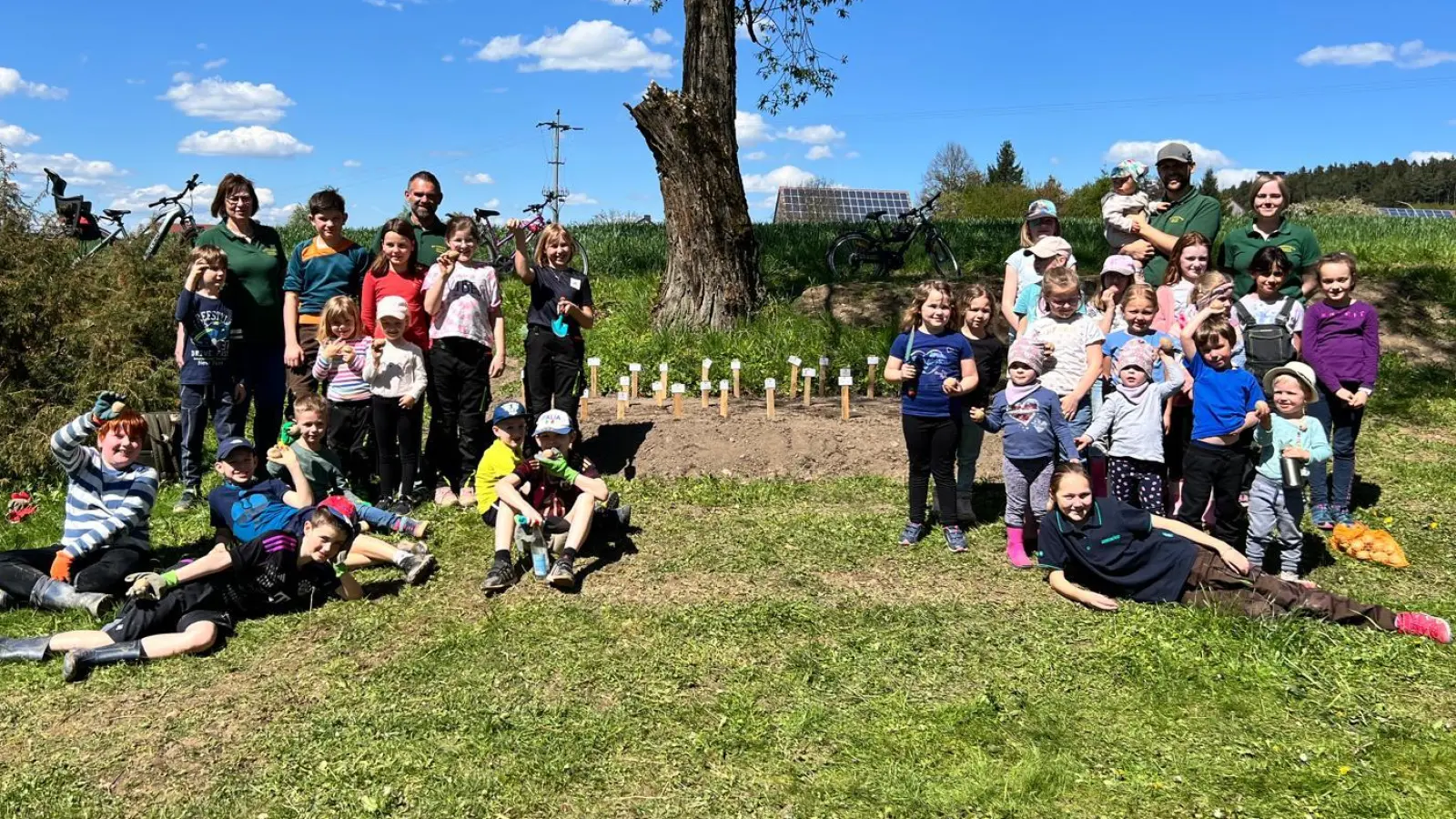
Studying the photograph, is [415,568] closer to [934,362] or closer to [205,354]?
[205,354]

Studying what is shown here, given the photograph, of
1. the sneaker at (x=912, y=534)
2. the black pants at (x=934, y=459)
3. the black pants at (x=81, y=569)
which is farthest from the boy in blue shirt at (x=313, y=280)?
the sneaker at (x=912, y=534)

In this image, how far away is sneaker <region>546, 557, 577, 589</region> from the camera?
16.0 feet

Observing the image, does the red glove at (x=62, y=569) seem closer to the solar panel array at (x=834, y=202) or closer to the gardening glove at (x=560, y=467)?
the gardening glove at (x=560, y=467)

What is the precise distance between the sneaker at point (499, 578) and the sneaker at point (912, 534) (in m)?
2.34

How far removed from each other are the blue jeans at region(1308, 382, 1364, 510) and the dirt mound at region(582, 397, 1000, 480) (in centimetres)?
210

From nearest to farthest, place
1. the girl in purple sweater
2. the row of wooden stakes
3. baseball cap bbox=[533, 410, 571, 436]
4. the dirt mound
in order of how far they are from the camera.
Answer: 1. baseball cap bbox=[533, 410, 571, 436]
2. the girl in purple sweater
3. the dirt mound
4. the row of wooden stakes

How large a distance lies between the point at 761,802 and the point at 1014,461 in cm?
284

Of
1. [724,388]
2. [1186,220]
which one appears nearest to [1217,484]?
[1186,220]

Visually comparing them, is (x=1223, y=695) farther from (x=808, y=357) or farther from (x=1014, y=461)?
(x=808, y=357)

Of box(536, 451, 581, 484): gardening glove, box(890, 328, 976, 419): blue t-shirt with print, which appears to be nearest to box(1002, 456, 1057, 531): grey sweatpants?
box(890, 328, 976, 419): blue t-shirt with print

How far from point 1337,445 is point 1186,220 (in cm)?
173

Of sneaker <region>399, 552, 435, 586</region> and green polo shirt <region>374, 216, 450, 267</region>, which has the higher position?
green polo shirt <region>374, 216, 450, 267</region>

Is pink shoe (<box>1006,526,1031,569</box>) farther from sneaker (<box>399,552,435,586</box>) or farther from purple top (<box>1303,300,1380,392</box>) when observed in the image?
sneaker (<box>399,552,435,586</box>)

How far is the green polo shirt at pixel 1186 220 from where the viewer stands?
5930mm
